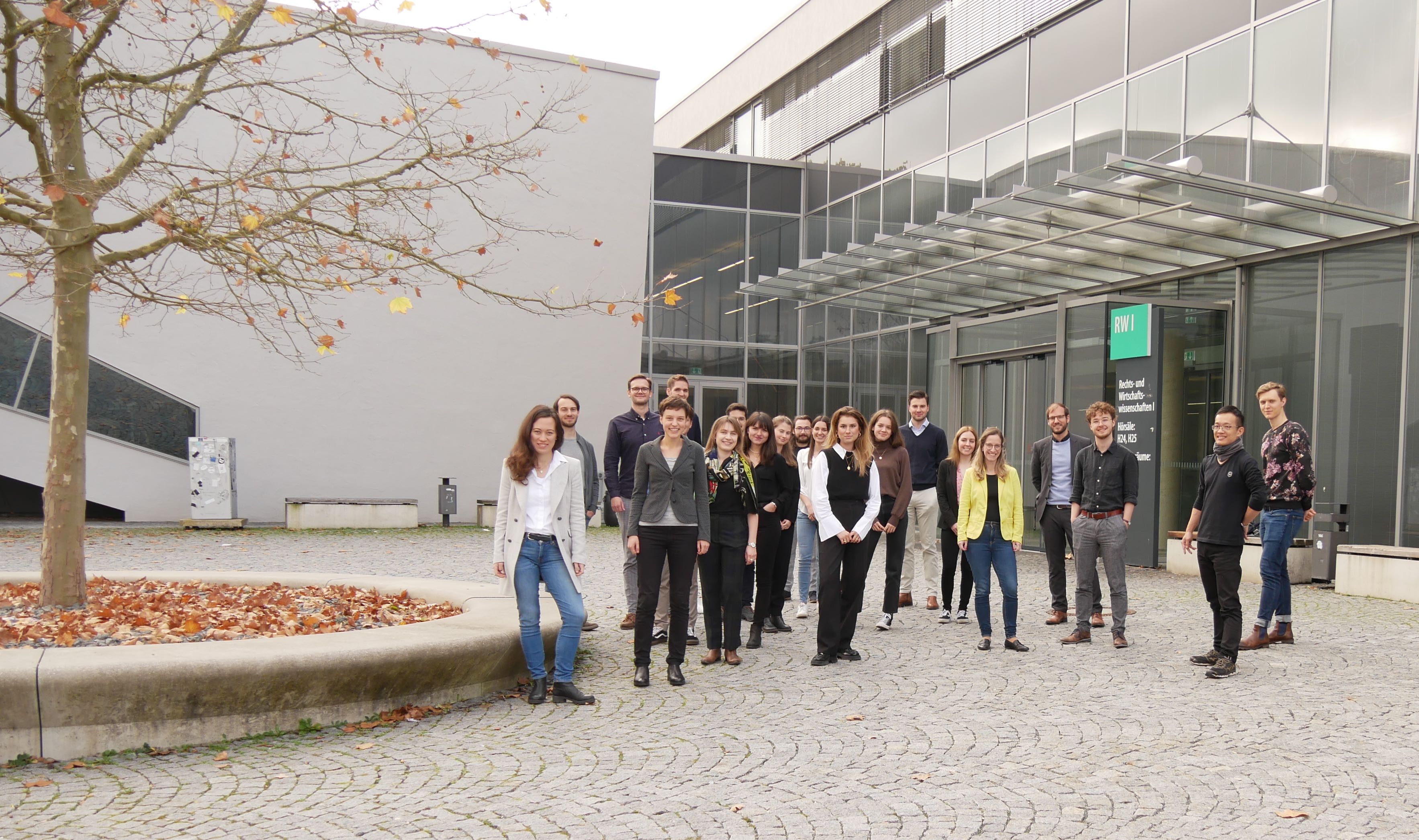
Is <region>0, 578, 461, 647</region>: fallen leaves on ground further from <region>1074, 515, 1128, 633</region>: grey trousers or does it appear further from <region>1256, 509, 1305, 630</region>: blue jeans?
<region>1256, 509, 1305, 630</region>: blue jeans

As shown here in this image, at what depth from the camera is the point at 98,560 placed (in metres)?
12.3

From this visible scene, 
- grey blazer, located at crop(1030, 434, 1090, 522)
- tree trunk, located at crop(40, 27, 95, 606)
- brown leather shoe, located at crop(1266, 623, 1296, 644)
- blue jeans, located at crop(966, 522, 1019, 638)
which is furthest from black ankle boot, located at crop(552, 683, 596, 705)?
brown leather shoe, located at crop(1266, 623, 1296, 644)

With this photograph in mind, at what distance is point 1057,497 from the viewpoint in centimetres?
921

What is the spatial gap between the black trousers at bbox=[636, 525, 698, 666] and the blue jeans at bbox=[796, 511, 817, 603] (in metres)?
2.50

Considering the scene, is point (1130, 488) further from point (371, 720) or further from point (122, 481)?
point (122, 481)

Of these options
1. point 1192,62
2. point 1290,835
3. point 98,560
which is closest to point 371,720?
point 1290,835

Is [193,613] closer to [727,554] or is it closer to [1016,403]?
[727,554]

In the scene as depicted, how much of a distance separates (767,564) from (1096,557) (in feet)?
8.01

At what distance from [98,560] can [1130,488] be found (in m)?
10.8

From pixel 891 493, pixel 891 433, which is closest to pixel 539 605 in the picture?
pixel 891 493

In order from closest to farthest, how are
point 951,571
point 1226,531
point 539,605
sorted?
point 539,605
point 1226,531
point 951,571

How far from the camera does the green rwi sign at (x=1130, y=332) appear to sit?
13.2 meters

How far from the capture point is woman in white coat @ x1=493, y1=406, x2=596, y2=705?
6035mm

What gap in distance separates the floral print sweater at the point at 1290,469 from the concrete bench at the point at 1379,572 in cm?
332
